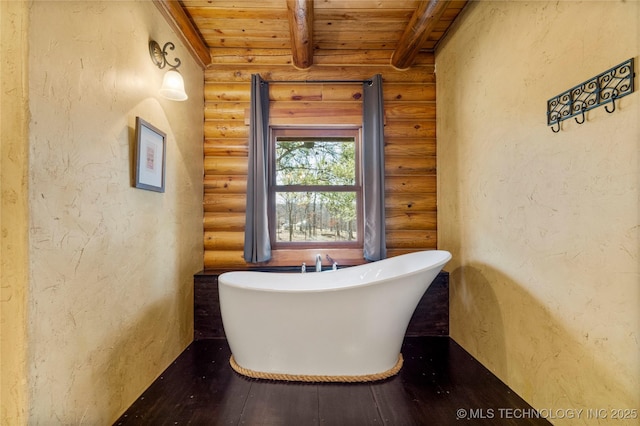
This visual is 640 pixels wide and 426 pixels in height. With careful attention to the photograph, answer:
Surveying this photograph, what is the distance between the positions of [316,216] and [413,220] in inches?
33.2

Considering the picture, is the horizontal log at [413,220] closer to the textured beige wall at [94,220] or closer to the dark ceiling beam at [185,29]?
the textured beige wall at [94,220]

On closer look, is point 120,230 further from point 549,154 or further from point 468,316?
point 468,316

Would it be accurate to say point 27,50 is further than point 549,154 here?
No

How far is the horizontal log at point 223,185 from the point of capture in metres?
2.35

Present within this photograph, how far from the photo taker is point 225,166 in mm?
2359

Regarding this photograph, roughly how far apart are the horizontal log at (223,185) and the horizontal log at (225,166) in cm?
4

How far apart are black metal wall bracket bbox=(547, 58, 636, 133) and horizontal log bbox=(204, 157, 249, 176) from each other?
6.65ft

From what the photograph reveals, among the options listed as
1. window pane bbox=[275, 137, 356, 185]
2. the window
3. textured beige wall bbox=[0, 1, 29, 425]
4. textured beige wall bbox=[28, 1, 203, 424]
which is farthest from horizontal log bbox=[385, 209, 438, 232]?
textured beige wall bbox=[0, 1, 29, 425]

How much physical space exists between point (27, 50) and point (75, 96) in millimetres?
190

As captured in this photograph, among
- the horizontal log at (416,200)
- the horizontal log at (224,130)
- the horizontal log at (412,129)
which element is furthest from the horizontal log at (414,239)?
the horizontal log at (224,130)

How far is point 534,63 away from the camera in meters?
1.35

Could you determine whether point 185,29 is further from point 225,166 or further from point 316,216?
point 316,216

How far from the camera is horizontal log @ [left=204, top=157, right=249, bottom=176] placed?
2.36 m

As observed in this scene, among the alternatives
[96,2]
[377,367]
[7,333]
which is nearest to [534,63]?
[377,367]
